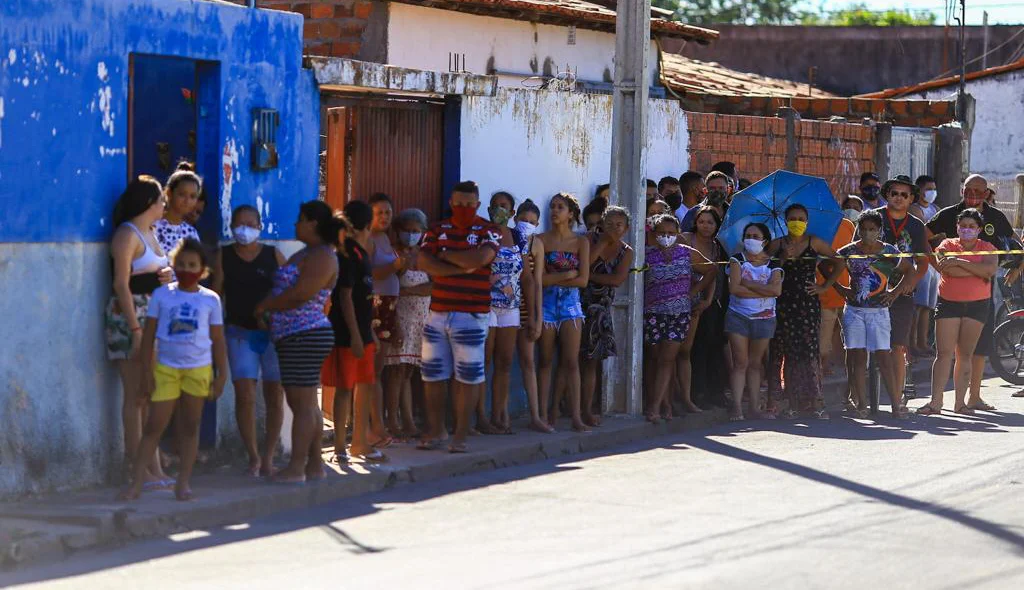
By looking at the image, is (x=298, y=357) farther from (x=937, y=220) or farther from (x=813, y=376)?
(x=937, y=220)

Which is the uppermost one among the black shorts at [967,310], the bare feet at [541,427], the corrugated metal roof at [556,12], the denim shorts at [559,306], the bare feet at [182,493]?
the corrugated metal roof at [556,12]

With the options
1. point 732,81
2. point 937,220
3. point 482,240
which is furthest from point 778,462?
point 732,81

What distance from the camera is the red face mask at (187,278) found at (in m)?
9.29

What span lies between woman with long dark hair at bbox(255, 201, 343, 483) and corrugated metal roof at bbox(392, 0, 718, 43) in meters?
10.3

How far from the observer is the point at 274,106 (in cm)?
1109

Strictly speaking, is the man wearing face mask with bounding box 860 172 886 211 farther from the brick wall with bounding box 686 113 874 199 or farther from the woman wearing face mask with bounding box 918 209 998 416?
the woman wearing face mask with bounding box 918 209 998 416

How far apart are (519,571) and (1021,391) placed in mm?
9815

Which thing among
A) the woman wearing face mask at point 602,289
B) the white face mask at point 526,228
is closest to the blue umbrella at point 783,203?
the woman wearing face mask at point 602,289

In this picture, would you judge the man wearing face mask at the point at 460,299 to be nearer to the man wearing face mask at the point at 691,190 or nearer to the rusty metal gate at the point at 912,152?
the man wearing face mask at the point at 691,190

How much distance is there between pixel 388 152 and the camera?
41.5 feet

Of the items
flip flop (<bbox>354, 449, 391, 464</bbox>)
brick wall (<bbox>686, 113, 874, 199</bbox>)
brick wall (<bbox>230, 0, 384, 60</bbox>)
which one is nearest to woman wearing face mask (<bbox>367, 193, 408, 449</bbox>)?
flip flop (<bbox>354, 449, 391, 464</bbox>)

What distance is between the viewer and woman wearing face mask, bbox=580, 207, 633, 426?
13109 millimetres

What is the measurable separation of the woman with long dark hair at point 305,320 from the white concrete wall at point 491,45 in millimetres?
10063

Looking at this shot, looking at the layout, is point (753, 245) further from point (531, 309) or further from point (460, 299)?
point (460, 299)
